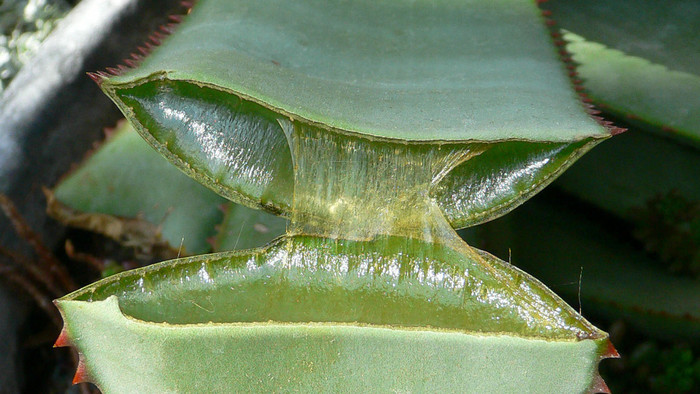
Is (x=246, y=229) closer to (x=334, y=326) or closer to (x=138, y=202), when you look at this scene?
(x=138, y=202)

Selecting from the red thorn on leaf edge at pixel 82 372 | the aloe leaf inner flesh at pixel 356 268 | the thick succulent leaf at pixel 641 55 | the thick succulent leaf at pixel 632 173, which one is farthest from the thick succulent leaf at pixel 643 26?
the red thorn on leaf edge at pixel 82 372

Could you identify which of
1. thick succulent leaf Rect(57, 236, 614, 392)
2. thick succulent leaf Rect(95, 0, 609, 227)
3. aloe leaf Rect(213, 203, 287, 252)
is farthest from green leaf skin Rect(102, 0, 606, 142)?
aloe leaf Rect(213, 203, 287, 252)

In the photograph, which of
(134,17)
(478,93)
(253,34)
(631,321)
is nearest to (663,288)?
(631,321)

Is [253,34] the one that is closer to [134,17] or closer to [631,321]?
[134,17]

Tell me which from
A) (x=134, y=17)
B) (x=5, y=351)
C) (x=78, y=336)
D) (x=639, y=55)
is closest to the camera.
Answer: (x=78, y=336)

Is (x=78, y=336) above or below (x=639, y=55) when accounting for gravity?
below

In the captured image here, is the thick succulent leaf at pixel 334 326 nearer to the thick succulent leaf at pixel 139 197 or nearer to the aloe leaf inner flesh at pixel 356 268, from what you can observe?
the aloe leaf inner flesh at pixel 356 268
